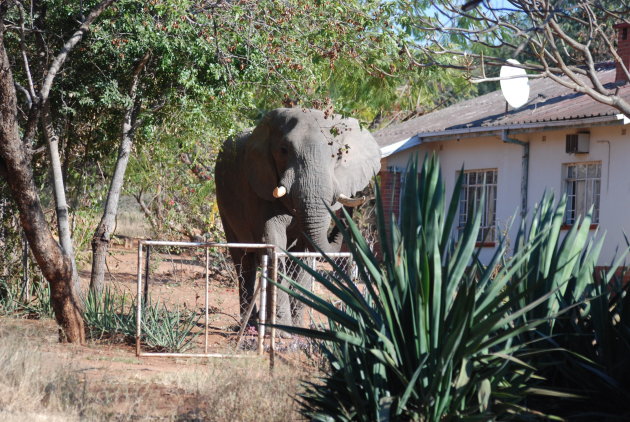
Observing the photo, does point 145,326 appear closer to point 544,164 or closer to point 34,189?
point 34,189

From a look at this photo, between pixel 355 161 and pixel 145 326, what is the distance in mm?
4019

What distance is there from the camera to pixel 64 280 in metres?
10.5

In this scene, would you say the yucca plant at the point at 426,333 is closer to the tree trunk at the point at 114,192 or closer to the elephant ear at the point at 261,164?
the elephant ear at the point at 261,164

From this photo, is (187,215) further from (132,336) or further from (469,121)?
(132,336)

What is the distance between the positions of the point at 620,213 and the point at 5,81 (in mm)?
11403

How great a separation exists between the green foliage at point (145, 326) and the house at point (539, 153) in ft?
16.8

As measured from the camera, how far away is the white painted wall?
16656mm

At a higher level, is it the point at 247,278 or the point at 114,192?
the point at 114,192

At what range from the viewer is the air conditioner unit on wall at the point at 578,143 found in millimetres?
17172

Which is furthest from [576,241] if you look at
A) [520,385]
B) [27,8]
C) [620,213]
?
[620,213]

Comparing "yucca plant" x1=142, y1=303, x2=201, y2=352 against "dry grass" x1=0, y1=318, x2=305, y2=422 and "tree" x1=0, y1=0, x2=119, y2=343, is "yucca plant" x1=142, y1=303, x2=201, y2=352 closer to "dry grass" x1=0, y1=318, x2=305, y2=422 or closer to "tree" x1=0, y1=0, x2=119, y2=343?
"dry grass" x1=0, y1=318, x2=305, y2=422

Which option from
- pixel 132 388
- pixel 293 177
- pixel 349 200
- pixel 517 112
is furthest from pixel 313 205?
pixel 517 112

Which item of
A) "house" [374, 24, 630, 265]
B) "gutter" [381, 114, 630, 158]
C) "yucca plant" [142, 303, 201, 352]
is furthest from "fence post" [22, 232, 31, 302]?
"gutter" [381, 114, 630, 158]

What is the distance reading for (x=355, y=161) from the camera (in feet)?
43.3
